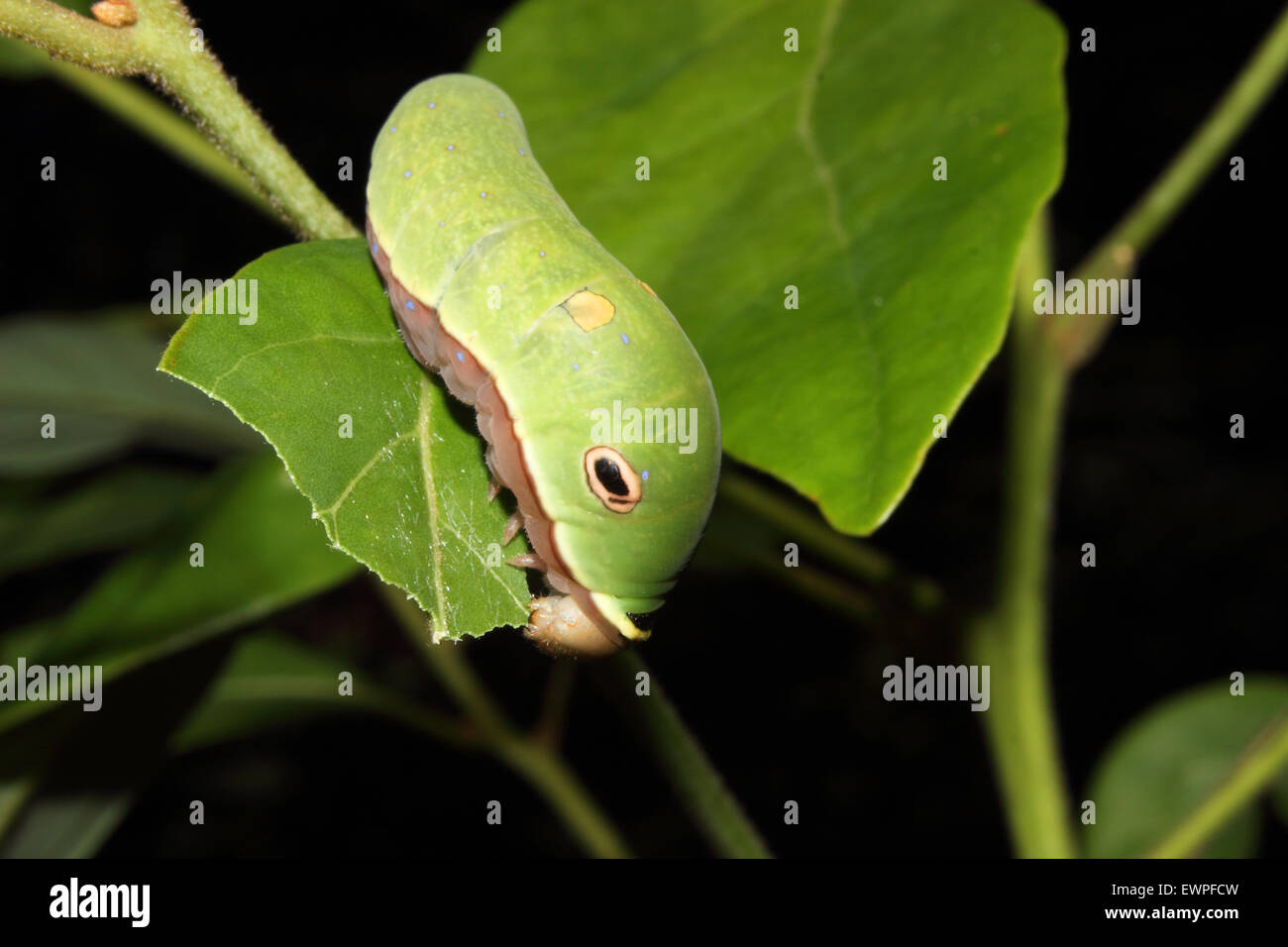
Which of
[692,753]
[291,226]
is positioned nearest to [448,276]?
[291,226]

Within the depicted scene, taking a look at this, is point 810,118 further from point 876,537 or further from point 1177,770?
point 876,537

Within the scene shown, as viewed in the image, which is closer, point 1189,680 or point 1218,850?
point 1218,850

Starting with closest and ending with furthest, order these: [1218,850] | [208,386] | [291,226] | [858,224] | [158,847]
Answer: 1. [208,386]
2. [291,226]
3. [858,224]
4. [1218,850]
5. [158,847]

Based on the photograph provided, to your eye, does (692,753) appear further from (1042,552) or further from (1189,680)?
(1189,680)

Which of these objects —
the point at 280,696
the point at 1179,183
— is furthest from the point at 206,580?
the point at 1179,183

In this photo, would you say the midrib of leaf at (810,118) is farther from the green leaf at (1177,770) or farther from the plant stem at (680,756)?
the green leaf at (1177,770)

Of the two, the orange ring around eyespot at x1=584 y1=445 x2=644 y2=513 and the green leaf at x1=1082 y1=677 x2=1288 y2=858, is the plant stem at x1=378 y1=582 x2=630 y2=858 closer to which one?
the green leaf at x1=1082 y1=677 x2=1288 y2=858

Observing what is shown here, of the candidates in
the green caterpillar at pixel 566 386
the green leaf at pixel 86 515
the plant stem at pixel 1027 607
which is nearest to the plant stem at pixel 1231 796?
the plant stem at pixel 1027 607

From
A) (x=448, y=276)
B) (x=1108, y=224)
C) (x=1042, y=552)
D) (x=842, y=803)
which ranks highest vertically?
(x=1108, y=224)
